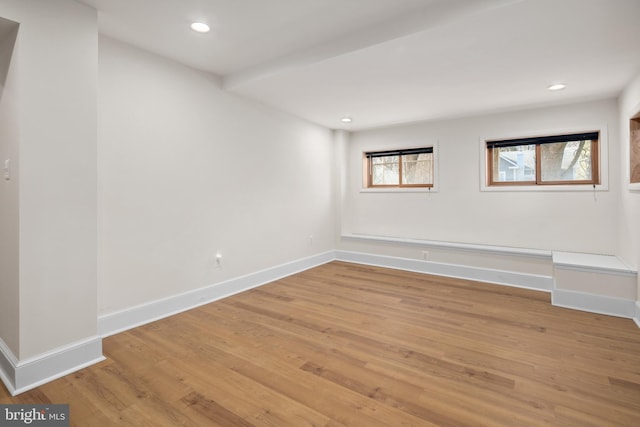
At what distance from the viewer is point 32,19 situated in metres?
1.91

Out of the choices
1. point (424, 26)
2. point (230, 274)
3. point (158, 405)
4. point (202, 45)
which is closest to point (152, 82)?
point (202, 45)

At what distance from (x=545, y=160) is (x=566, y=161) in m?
0.22

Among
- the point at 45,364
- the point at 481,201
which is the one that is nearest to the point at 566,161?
the point at 481,201

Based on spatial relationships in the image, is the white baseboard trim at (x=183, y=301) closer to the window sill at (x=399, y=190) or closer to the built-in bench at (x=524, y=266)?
the built-in bench at (x=524, y=266)

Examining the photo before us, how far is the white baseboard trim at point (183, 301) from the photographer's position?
264cm

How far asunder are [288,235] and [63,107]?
9.92 ft

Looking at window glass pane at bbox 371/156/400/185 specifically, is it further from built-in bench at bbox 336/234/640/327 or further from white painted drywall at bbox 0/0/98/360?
white painted drywall at bbox 0/0/98/360

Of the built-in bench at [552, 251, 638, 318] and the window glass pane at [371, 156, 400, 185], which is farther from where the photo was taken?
the window glass pane at [371, 156, 400, 185]

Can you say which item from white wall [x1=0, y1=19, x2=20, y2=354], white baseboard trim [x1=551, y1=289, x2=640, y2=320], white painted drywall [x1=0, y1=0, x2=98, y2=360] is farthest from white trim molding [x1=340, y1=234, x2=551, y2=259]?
white wall [x1=0, y1=19, x2=20, y2=354]

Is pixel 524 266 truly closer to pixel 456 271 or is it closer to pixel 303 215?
pixel 456 271

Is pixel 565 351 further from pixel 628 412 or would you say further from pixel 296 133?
pixel 296 133

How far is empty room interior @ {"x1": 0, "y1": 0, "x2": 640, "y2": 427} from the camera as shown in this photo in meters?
1.90

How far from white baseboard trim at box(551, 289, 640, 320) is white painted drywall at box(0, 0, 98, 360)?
4.32 m

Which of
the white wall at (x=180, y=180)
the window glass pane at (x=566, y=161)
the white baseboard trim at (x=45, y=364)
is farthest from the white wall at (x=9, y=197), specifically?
the window glass pane at (x=566, y=161)
